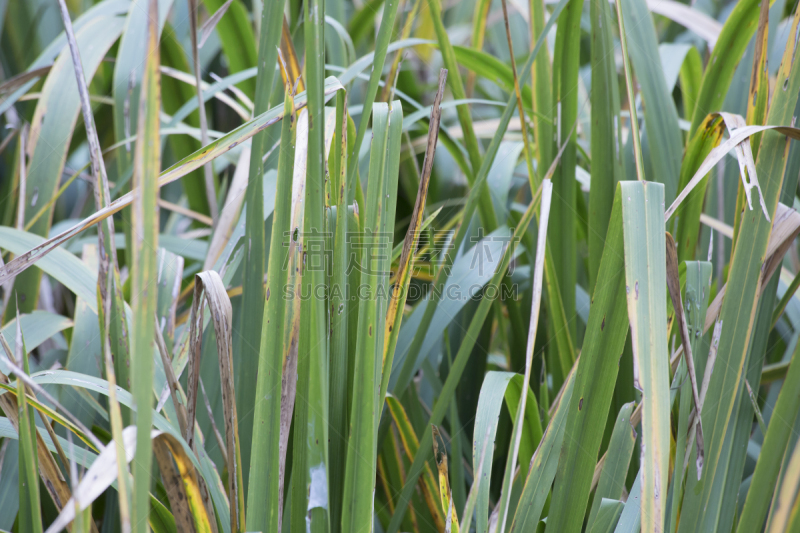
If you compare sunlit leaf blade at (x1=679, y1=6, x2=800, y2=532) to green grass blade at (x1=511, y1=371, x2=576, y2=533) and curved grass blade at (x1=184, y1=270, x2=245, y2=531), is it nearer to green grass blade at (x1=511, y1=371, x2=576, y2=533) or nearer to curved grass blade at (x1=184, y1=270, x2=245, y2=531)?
green grass blade at (x1=511, y1=371, x2=576, y2=533)

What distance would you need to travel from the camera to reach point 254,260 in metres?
0.42

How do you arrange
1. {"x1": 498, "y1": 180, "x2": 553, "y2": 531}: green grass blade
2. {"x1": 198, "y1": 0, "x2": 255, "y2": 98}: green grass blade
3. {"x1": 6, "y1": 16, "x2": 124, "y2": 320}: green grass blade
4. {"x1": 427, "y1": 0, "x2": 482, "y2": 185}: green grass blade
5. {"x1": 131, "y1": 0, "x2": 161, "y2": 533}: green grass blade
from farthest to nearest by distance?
{"x1": 198, "y1": 0, "x2": 255, "y2": 98}: green grass blade → {"x1": 6, "y1": 16, "x2": 124, "y2": 320}: green grass blade → {"x1": 427, "y1": 0, "x2": 482, "y2": 185}: green grass blade → {"x1": 498, "y1": 180, "x2": 553, "y2": 531}: green grass blade → {"x1": 131, "y1": 0, "x2": 161, "y2": 533}: green grass blade

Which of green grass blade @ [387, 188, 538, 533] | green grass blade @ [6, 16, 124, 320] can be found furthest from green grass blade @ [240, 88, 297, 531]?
green grass blade @ [6, 16, 124, 320]

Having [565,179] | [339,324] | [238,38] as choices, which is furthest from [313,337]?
[238,38]

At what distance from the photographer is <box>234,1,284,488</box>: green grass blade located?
0.41 metres

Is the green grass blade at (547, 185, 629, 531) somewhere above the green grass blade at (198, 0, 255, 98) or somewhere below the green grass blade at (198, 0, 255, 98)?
below

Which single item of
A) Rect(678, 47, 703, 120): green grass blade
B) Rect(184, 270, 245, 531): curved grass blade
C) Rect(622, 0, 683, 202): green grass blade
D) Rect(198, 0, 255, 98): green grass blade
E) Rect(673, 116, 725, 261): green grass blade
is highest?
Rect(198, 0, 255, 98): green grass blade

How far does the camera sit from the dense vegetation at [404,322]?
12.4 inches

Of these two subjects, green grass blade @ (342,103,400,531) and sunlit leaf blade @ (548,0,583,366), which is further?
sunlit leaf blade @ (548,0,583,366)

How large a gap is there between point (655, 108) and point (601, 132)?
98mm

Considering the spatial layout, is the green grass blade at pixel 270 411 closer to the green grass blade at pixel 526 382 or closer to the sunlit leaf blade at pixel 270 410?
the sunlit leaf blade at pixel 270 410

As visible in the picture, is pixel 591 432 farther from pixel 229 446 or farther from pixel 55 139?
pixel 55 139

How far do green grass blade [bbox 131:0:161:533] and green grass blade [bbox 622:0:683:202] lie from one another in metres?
0.53

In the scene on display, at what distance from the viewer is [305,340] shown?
14.6 inches
